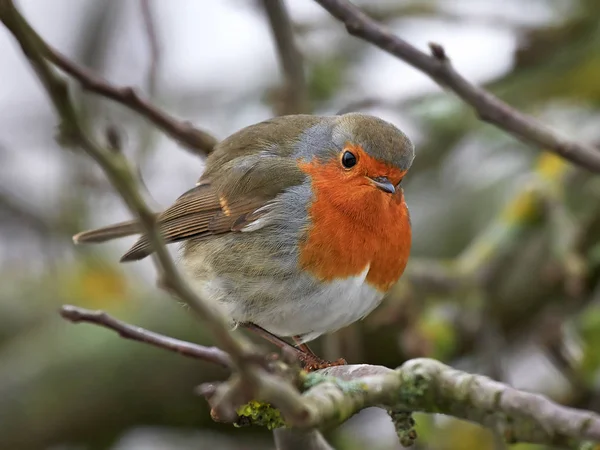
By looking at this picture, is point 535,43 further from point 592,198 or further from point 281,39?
point 281,39

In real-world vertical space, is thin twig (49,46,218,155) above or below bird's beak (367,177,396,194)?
above

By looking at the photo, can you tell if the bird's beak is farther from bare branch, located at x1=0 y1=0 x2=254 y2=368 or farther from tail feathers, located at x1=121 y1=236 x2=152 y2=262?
bare branch, located at x1=0 y1=0 x2=254 y2=368

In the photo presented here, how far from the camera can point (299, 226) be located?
304cm

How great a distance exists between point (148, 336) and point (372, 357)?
9.36 feet

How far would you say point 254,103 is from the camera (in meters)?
5.24

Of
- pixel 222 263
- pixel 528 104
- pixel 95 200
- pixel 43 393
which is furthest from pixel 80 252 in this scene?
pixel 528 104

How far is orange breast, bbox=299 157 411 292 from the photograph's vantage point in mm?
2938

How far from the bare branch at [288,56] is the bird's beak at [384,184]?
72 cm

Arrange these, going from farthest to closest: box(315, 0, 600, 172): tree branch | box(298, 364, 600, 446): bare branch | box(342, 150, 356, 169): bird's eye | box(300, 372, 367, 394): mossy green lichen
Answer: box(342, 150, 356, 169): bird's eye
box(315, 0, 600, 172): tree branch
box(300, 372, 367, 394): mossy green lichen
box(298, 364, 600, 446): bare branch

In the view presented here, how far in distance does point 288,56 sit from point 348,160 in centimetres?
62

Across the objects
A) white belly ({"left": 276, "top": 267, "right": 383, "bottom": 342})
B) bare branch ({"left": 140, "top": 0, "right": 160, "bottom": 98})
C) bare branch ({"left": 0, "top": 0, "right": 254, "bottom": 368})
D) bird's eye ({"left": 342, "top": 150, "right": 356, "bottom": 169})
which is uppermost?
bare branch ({"left": 140, "top": 0, "right": 160, "bottom": 98})

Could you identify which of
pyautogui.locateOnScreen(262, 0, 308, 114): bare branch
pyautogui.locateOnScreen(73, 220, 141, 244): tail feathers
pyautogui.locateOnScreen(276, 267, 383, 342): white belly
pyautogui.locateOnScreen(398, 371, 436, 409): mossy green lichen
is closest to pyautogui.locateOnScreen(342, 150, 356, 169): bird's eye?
pyautogui.locateOnScreen(276, 267, 383, 342): white belly


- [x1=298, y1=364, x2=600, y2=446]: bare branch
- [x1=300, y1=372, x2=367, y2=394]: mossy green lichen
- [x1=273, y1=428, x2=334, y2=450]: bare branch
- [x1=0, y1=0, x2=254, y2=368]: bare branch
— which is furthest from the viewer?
[x1=273, y1=428, x2=334, y2=450]: bare branch

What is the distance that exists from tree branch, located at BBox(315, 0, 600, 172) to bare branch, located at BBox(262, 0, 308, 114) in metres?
0.62
